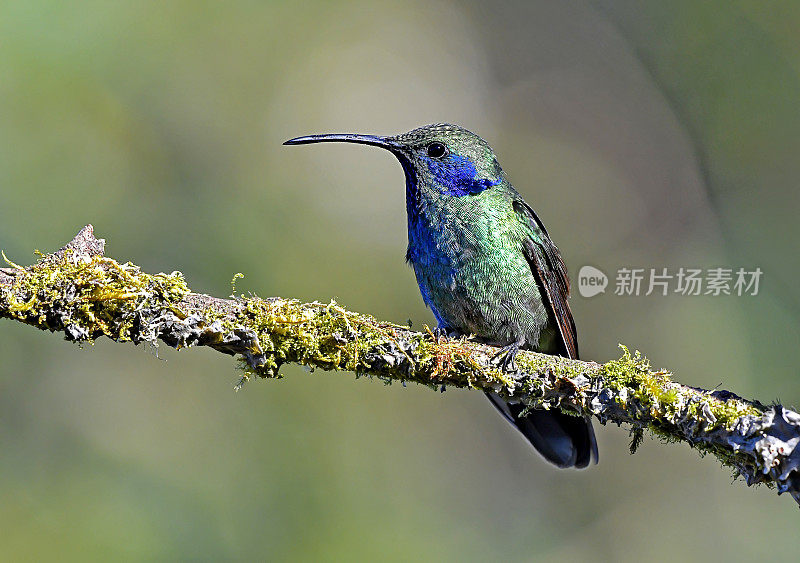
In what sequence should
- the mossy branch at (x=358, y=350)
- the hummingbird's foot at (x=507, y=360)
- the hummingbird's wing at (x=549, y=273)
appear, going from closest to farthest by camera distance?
the mossy branch at (x=358, y=350), the hummingbird's foot at (x=507, y=360), the hummingbird's wing at (x=549, y=273)

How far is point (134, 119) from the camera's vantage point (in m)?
7.38

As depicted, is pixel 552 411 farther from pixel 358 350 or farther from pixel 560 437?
pixel 358 350

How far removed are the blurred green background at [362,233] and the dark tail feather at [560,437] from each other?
240cm

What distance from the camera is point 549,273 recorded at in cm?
418

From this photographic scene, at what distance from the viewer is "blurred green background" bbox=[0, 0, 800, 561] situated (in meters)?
6.39

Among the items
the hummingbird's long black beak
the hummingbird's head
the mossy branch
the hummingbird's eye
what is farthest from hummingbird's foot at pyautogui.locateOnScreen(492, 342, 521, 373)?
the hummingbird's long black beak

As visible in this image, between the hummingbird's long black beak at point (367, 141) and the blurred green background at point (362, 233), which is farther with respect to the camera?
the blurred green background at point (362, 233)

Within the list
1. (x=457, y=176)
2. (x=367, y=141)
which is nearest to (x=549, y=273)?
(x=457, y=176)

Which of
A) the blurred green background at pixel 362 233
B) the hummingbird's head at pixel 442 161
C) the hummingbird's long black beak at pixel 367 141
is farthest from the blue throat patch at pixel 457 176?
the blurred green background at pixel 362 233

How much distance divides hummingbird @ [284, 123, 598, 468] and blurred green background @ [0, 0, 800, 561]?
2544 millimetres

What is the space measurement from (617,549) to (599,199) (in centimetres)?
349

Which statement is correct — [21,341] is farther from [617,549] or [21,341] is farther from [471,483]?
[617,549]

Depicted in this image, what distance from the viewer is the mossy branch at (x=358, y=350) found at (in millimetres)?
2562

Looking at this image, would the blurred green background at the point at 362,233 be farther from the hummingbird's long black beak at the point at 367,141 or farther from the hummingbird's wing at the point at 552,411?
the hummingbird's long black beak at the point at 367,141
